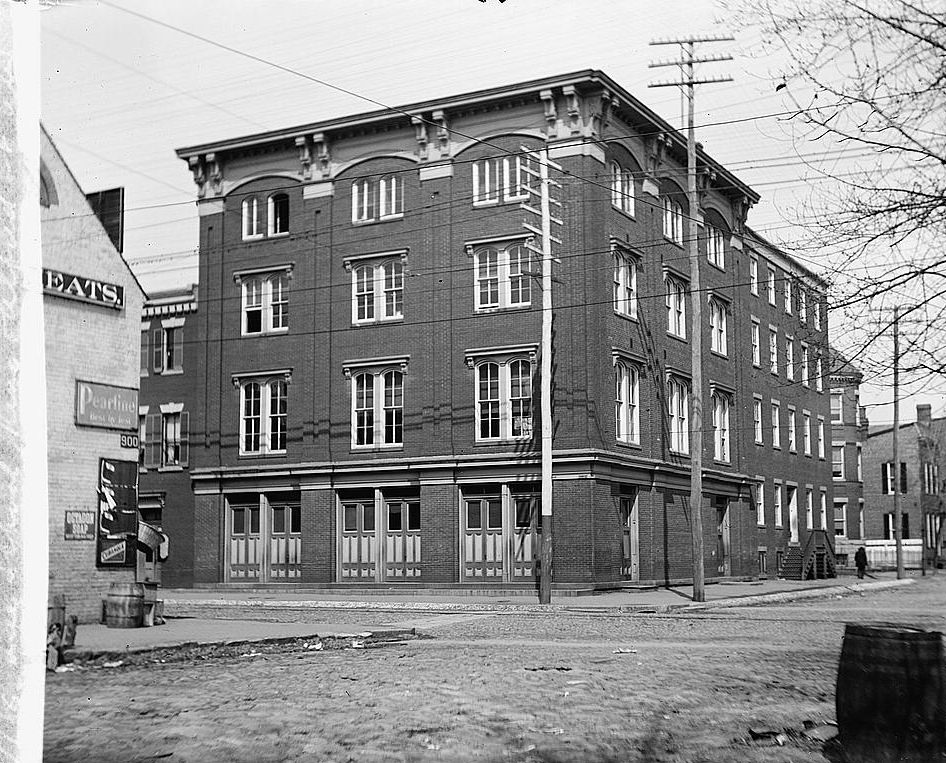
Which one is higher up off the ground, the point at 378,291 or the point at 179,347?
the point at 378,291

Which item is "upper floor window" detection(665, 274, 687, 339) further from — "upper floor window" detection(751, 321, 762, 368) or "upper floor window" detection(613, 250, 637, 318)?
"upper floor window" detection(751, 321, 762, 368)

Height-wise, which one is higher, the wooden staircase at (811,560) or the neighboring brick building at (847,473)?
the neighboring brick building at (847,473)

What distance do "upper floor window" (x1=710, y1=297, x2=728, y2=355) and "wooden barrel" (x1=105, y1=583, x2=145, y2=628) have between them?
29.9m

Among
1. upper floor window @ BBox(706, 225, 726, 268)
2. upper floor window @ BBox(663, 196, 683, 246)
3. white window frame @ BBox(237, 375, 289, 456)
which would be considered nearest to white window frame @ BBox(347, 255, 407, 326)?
white window frame @ BBox(237, 375, 289, 456)

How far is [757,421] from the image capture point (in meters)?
43.8

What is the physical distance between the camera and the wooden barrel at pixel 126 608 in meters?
11.3

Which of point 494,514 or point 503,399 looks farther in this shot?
point 494,514

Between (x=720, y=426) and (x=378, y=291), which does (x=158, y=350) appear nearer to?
(x=378, y=291)

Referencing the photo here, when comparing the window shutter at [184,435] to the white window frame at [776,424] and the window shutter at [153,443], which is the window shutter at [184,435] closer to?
the window shutter at [153,443]

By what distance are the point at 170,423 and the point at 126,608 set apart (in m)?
26.4

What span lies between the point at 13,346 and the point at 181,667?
735 cm

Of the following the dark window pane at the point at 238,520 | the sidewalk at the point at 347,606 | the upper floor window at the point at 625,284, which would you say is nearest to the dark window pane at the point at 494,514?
the sidewalk at the point at 347,606

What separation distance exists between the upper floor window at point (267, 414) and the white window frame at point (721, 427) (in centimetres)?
1511

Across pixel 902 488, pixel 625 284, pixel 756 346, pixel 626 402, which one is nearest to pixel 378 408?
pixel 626 402
